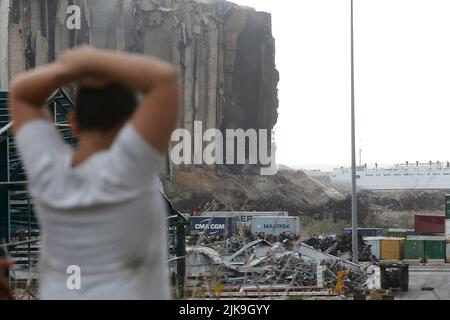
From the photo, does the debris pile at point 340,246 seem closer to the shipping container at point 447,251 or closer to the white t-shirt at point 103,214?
the shipping container at point 447,251

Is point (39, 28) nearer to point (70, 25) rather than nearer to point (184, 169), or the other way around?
point (70, 25)

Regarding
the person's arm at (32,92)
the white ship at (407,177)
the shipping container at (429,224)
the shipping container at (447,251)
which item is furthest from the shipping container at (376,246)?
the white ship at (407,177)

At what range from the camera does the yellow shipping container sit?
32.9 metres

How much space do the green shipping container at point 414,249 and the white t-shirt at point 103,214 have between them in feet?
109

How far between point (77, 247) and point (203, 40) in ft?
223

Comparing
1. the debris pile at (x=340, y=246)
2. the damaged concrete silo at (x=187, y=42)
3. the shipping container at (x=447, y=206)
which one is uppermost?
the damaged concrete silo at (x=187, y=42)

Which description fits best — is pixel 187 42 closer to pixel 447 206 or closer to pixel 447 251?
pixel 447 206

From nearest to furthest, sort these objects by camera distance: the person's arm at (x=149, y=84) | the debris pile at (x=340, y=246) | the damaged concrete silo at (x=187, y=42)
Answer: the person's arm at (x=149, y=84), the debris pile at (x=340, y=246), the damaged concrete silo at (x=187, y=42)

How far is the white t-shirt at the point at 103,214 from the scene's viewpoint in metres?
1.65

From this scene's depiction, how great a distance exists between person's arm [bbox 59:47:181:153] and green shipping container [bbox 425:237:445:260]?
3388cm

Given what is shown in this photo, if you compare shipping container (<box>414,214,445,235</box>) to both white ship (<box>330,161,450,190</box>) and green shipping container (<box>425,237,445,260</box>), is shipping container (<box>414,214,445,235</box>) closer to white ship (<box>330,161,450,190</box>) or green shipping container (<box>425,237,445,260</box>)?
green shipping container (<box>425,237,445,260</box>)

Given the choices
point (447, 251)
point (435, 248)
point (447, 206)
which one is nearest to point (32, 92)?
point (447, 206)

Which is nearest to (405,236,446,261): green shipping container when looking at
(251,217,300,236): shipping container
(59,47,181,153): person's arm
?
(251,217,300,236): shipping container
